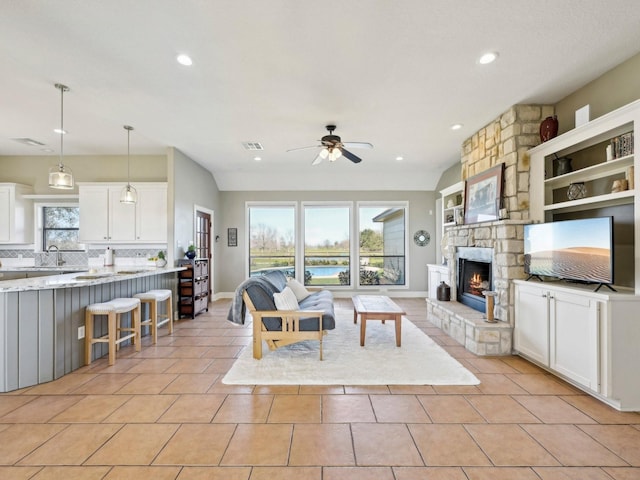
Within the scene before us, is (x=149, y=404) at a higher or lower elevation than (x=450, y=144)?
lower

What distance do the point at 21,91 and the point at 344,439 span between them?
4.72 metres

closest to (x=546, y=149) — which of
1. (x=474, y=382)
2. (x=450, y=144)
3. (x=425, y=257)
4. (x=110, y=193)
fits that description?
(x=450, y=144)

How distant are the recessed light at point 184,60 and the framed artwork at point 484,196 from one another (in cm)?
369

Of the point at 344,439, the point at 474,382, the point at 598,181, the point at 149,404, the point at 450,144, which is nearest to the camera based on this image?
the point at 344,439

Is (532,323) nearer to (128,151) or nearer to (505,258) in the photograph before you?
(505,258)

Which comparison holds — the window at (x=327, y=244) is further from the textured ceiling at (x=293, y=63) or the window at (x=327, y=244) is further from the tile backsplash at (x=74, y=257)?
the tile backsplash at (x=74, y=257)

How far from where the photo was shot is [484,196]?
4254mm

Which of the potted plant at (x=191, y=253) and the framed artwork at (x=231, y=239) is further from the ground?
the framed artwork at (x=231, y=239)

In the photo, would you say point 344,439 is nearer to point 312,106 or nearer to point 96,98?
point 312,106

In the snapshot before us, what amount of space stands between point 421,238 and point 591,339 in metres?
5.16

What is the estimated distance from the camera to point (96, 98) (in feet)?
11.6

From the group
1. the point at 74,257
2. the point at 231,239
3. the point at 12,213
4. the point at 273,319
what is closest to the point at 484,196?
the point at 273,319

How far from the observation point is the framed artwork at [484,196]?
3.96 meters

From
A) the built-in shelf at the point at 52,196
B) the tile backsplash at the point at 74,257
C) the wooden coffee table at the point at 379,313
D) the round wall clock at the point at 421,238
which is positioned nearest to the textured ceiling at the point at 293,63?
the built-in shelf at the point at 52,196
